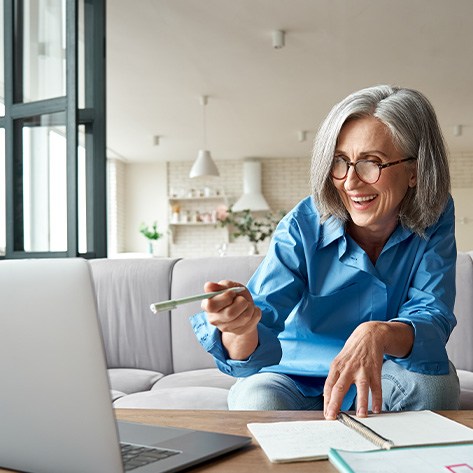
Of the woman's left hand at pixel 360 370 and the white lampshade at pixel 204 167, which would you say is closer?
the woman's left hand at pixel 360 370

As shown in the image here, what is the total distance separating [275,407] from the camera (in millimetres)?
1435

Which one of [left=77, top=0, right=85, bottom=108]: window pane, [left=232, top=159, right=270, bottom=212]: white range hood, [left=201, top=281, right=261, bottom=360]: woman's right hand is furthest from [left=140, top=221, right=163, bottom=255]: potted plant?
[left=201, top=281, right=261, bottom=360]: woman's right hand

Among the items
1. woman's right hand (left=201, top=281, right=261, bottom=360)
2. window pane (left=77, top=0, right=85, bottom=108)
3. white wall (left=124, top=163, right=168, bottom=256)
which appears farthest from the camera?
white wall (left=124, top=163, right=168, bottom=256)

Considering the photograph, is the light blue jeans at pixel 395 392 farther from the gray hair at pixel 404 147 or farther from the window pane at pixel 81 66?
the window pane at pixel 81 66

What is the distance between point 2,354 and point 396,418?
2.10 ft

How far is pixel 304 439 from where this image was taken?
1.01 m

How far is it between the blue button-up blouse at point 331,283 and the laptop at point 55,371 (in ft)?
2.64

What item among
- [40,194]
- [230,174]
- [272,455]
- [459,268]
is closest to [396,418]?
[272,455]

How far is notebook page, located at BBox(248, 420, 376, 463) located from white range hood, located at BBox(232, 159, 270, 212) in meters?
11.0

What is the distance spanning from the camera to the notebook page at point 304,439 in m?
0.93

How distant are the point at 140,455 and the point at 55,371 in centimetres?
22

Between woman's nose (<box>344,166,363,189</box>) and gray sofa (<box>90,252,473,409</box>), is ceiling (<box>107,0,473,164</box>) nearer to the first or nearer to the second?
gray sofa (<box>90,252,473,409</box>)

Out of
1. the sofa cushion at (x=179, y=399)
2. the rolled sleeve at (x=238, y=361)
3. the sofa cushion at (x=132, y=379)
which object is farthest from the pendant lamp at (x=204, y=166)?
the rolled sleeve at (x=238, y=361)

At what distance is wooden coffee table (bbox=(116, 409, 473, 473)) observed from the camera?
2.93 ft
